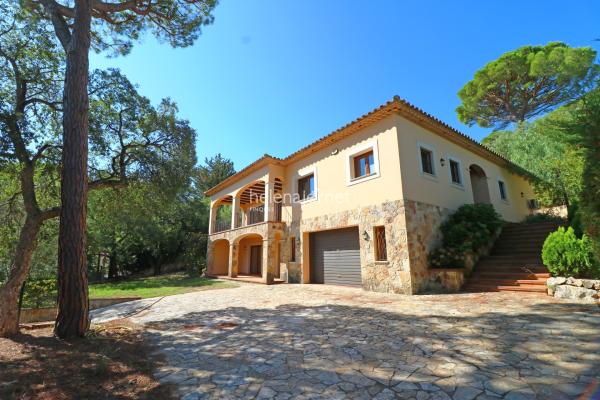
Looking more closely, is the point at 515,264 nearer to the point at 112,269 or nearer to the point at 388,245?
the point at 388,245

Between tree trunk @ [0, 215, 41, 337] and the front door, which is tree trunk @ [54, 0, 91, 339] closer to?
tree trunk @ [0, 215, 41, 337]

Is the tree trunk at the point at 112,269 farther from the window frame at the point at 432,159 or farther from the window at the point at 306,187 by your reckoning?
the window frame at the point at 432,159

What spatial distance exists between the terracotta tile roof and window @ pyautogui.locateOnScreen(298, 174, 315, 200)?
Result: 110cm

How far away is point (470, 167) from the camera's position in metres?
12.5

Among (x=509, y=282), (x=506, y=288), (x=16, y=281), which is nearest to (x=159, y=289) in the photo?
(x=16, y=281)

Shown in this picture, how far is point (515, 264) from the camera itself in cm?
827

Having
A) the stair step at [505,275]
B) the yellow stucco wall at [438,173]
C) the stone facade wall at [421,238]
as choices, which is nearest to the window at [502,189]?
the yellow stucco wall at [438,173]

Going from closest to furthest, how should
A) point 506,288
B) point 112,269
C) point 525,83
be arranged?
point 506,288, point 525,83, point 112,269

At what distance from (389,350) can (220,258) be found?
16999mm

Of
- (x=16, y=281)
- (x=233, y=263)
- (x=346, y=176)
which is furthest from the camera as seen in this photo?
(x=233, y=263)

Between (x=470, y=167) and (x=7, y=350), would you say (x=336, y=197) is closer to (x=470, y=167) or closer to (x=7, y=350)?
(x=470, y=167)

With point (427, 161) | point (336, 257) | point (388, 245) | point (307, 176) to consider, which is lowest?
point (336, 257)

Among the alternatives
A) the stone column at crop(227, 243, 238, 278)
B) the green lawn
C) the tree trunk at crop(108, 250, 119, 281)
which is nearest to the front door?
the stone column at crop(227, 243, 238, 278)

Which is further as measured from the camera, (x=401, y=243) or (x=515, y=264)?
(x=401, y=243)
